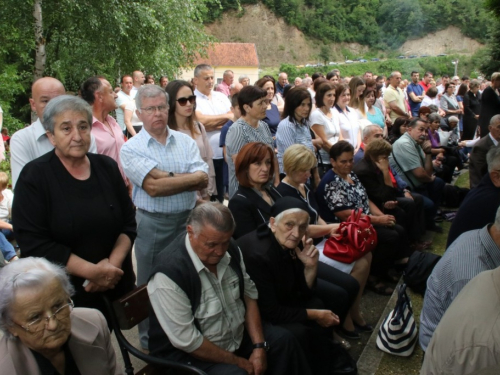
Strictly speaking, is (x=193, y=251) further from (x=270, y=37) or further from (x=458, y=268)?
(x=270, y=37)

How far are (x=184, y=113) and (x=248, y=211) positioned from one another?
108 centimetres

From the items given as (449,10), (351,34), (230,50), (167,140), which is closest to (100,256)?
(167,140)

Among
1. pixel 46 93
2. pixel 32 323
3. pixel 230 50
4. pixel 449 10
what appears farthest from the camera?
pixel 230 50

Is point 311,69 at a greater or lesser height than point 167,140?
lesser

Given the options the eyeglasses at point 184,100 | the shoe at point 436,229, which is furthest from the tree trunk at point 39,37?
the shoe at point 436,229

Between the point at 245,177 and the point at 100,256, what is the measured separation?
1378mm

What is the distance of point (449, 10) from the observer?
141 ft

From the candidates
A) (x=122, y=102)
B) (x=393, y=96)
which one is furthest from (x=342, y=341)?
(x=393, y=96)

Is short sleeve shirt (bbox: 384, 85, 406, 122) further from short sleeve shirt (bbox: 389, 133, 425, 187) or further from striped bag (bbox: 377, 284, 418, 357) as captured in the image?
striped bag (bbox: 377, 284, 418, 357)

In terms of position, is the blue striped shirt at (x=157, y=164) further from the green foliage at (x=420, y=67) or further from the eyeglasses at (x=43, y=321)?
the green foliage at (x=420, y=67)

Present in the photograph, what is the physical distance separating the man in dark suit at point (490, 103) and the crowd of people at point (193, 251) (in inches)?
163

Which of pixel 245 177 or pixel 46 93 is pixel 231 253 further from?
pixel 46 93

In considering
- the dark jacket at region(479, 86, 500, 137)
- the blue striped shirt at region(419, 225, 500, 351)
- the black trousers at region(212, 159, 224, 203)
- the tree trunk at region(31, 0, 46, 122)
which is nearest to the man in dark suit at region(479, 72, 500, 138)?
the dark jacket at region(479, 86, 500, 137)

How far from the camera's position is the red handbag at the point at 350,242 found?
385 centimetres
